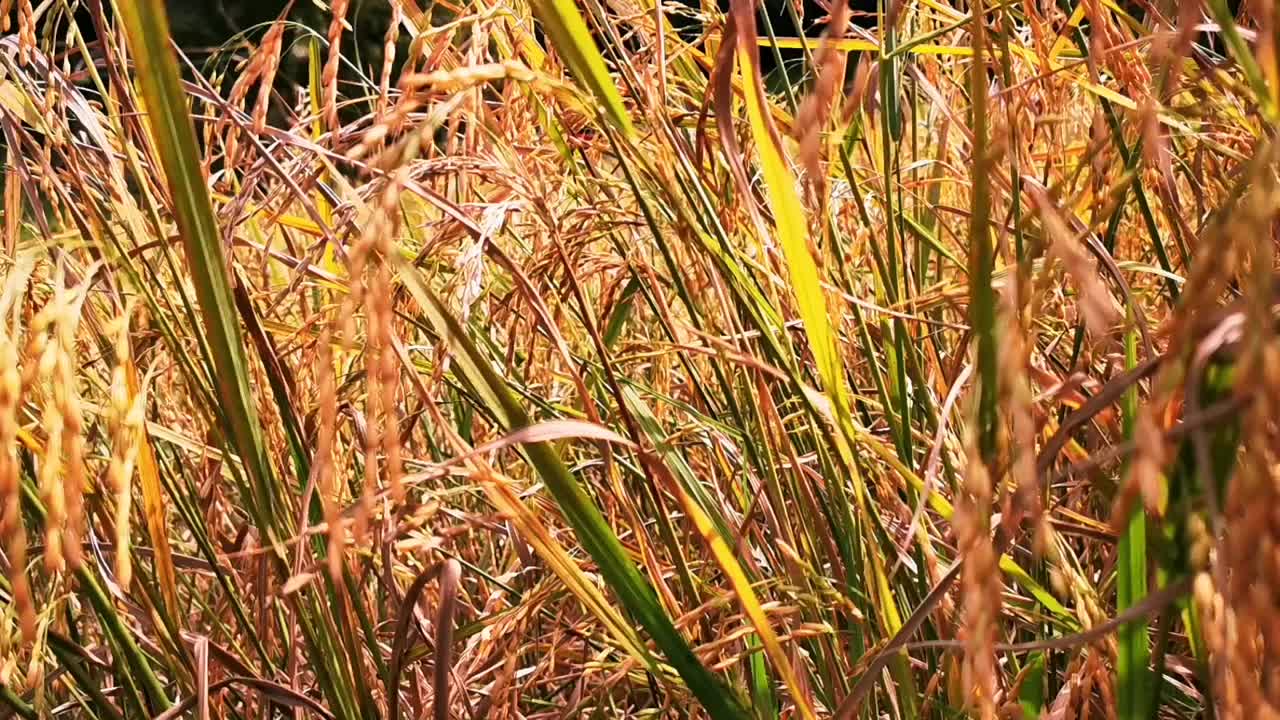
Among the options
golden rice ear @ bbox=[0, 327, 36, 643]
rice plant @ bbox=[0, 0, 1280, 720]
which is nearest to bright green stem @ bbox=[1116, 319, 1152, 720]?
rice plant @ bbox=[0, 0, 1280, 720]

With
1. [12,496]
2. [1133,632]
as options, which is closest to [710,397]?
[1133,632]

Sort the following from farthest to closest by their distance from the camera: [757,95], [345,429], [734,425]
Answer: [345,429]
[734,425]
[757,95]

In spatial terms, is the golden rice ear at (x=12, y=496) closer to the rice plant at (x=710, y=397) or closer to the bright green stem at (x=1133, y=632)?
the rice plant at (x=710, y=397)

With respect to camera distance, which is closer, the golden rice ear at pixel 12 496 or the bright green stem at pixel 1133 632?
the golden rice ear at pixel 12 496

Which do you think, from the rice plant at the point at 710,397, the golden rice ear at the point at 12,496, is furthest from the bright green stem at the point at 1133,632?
the golden rice ear at the point at 12,496

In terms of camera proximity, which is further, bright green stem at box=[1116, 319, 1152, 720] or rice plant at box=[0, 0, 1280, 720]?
bright green stem at box=[1116, 319, 1152, 720]

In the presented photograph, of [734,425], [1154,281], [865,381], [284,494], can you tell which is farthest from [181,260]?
[1154,281]

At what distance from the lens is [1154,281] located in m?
0.78

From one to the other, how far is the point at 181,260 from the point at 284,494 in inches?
5.5

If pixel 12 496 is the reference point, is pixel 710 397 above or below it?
below

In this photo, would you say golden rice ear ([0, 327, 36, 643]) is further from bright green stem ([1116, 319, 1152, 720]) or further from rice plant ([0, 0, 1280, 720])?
bright green stem ([1116, 319, 1152, 720])

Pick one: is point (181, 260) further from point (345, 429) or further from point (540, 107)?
point (345, 429)

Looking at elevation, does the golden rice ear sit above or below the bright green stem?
above

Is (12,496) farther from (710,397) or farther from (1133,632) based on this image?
(710,397)
